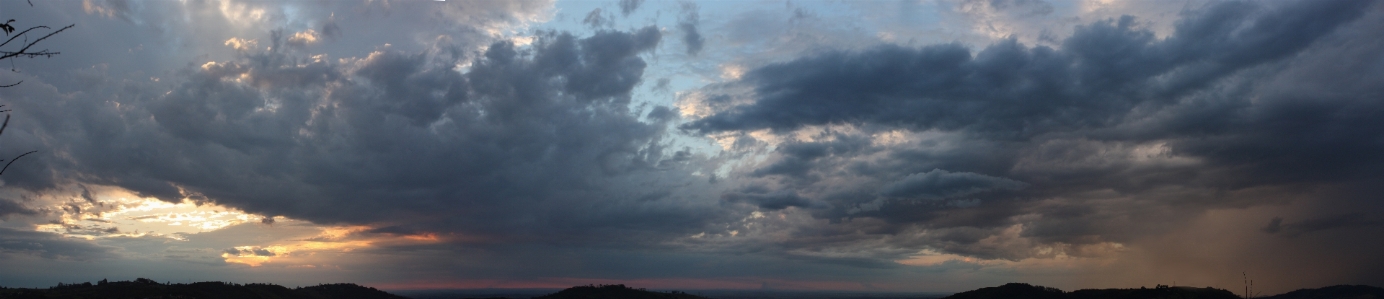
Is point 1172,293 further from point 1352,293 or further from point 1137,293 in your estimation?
point 1352,293

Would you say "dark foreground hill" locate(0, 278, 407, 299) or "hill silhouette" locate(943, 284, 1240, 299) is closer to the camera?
"dark foreground hill" locate(0, 278, 407, 299)

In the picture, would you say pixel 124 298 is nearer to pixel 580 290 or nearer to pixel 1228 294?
pixel 580 290

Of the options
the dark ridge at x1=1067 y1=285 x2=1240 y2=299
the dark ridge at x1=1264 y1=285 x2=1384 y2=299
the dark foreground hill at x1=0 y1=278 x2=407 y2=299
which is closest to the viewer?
the dark foreground hill at x1=0 y1=278 x2=407 y2=299

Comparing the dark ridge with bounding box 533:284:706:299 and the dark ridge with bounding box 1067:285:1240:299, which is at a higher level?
the dark ridge with bounding box 1067:285:1240:299

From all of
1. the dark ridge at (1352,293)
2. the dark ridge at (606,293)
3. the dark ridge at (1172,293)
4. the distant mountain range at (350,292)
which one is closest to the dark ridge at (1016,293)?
the distant mountain range at (350,292)

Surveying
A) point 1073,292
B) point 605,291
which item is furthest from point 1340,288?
point 605,291

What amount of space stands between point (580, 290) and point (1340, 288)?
215m

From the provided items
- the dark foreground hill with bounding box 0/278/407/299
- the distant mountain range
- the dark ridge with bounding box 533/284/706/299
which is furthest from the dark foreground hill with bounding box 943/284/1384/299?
the dark foreground hill with bounding box 0/278/407/299

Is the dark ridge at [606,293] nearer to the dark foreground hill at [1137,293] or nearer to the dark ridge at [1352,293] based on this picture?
the dark foreground hill at [1137,293]

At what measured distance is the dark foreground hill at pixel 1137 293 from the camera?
119 m

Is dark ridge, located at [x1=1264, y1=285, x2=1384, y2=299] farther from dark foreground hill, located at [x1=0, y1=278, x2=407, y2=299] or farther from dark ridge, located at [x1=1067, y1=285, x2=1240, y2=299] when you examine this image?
dark foreground hill, located at [x1=0, y1=278, x2=407, y2=299]

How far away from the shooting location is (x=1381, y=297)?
566 feet

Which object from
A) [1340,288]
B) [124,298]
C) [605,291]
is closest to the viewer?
[124,298]

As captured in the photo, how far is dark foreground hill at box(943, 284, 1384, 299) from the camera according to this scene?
11930 cm
